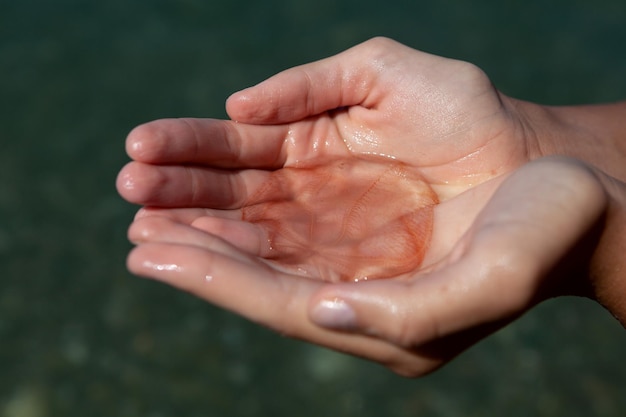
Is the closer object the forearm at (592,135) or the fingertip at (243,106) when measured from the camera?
the fingertip at (243,106)

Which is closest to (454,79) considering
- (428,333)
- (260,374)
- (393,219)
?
(393,219)

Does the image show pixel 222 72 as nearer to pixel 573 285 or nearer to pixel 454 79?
pixel 454 79

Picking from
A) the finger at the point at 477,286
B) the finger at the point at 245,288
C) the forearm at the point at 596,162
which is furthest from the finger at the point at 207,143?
the forearm at the point at 596,162

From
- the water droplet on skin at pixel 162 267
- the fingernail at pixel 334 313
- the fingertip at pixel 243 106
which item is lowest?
the fingernail at pixel 334 313

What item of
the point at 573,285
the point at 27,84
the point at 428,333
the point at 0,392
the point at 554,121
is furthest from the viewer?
the point at 27,84

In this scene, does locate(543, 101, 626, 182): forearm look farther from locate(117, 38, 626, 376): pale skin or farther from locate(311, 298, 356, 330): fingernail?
locate(311, 298, 356, 330): fingernail

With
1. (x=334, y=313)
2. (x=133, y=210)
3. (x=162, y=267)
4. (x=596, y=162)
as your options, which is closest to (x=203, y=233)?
(x=162, y=267)

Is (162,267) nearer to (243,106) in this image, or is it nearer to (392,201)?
(243,106)

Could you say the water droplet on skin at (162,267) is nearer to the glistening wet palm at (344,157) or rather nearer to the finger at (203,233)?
the finger at (203,233)
